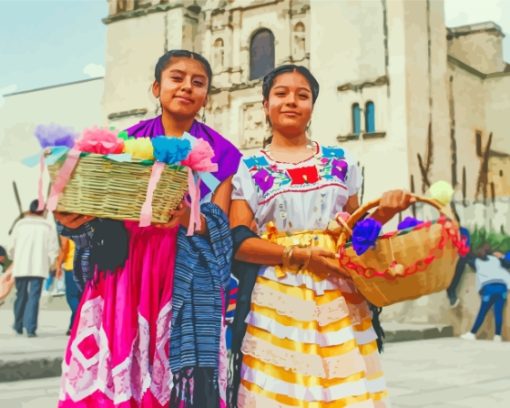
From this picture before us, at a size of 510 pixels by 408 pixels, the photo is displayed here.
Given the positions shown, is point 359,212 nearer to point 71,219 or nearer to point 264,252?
point 264,252

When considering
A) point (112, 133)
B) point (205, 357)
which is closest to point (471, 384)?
A: point (205, 357)

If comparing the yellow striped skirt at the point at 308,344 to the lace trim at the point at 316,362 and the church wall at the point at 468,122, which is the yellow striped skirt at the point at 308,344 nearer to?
the lace trim at the point at 316,362

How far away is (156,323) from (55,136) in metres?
0.66

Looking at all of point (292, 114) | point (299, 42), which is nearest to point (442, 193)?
point (292, 114)

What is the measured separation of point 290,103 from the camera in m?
2.31

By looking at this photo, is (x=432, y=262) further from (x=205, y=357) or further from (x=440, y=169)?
(x=440, y=169)

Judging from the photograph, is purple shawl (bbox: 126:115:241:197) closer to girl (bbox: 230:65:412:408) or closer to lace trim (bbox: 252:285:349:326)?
girl (bbox: 230:65:412:408)

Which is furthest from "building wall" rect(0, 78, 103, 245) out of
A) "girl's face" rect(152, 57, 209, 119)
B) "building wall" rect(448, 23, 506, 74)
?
"girl's face" rect(152, 57, 209, 119)

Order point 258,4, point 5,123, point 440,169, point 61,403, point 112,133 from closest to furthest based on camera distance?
point 112,133
point 61,403
point 440,169
point 258,4
point 5,123

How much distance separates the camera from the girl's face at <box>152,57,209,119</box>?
2.27 metres

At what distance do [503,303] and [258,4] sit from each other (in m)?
10.9

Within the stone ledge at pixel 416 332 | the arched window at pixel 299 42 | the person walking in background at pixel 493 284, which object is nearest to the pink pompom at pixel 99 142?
the stone ledge at pixel 416 332

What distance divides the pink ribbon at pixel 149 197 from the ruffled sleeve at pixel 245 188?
458 millimetres

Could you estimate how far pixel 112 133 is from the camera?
1896mm
